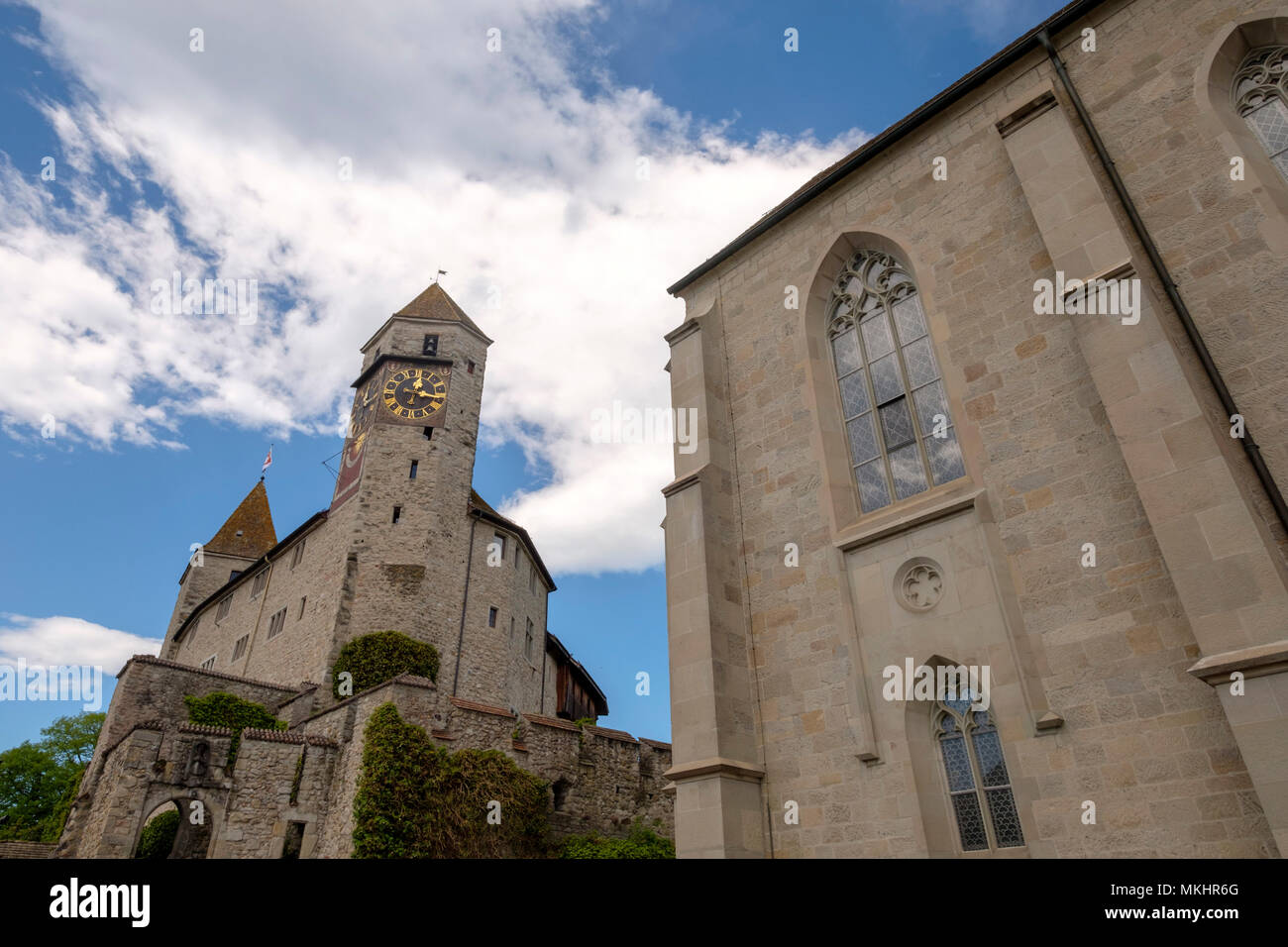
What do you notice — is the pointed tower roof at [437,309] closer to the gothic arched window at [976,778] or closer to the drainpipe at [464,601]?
the drainpipe at [464,601]

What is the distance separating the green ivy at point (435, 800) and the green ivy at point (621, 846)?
0.77m

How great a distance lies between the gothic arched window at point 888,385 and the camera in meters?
8.66

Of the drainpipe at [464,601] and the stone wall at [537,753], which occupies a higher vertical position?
the drainpipe at [464,601]

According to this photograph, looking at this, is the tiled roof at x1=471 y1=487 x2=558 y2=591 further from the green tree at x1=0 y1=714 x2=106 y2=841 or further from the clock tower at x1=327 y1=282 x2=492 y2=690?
the green tree at x1=0 y1=714 x2=106 y2=841

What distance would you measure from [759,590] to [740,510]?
1251 millimetres

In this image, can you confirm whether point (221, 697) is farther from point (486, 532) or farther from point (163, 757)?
point (486, 532)

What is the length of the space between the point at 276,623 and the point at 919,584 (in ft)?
97.7

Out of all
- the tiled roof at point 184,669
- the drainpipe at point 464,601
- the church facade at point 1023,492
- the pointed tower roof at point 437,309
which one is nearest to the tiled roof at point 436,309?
the pointed tower roof at point 437,309

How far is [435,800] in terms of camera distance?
16.7 metres

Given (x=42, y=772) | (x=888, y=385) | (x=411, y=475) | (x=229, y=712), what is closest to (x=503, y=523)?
(x=411, y=475)

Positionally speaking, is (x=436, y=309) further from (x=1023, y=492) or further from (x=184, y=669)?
(x=1023, y=492)

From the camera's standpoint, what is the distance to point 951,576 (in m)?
7.67

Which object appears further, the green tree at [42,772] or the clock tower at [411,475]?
the green tree at [42,772]
